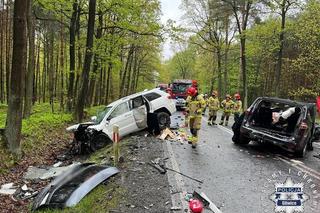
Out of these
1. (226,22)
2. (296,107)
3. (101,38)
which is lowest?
(296,107)

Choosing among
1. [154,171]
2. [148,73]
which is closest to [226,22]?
[148,73]

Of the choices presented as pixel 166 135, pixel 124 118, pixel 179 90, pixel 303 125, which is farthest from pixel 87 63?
pixel 179 90

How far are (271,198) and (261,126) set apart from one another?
6.18 meters

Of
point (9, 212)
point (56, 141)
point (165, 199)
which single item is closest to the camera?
point (165, 199)

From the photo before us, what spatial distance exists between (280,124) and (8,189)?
28.6 feet

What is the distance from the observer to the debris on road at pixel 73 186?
7.41 metres

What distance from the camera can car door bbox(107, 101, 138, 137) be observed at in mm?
14195

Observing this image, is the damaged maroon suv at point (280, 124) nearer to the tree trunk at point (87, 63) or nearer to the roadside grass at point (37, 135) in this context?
the roadside grass at point (37, 135)

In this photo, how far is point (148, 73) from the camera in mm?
56281

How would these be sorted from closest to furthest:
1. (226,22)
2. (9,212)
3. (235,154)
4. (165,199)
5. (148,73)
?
(165,199) → (9,212) → (235,154) → (226,22) → (148,73)

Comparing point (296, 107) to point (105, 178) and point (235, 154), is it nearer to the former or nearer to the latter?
point (235, 154)

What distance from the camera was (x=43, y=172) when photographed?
432 inches

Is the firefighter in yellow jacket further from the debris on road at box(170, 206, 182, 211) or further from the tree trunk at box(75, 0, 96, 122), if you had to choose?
the tree trunk at box(75, 0, 96, 122)

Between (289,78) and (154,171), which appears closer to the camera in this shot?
(154,171)
